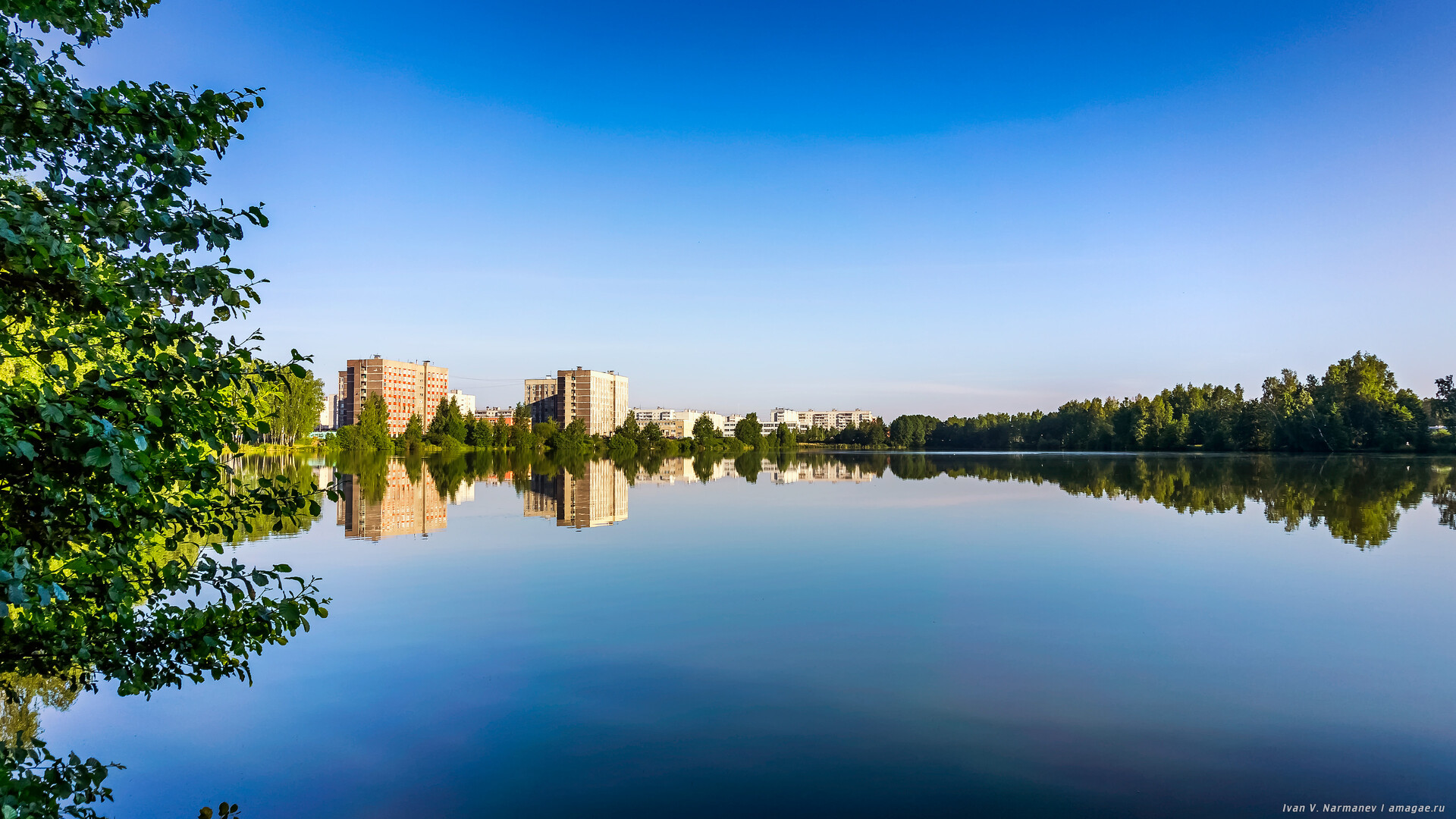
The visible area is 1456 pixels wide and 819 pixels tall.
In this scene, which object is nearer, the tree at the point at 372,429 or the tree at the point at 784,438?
the tree at the point at 372,429

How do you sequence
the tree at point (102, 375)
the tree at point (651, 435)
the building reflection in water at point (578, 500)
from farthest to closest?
the tree at point (651, 435), the building reflection in water at point (578, 500), the tree at point (102, 375)

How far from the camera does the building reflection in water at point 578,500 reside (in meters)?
27.7

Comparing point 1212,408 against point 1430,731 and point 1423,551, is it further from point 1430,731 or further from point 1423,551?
point 1430,731

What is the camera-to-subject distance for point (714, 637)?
11.6m

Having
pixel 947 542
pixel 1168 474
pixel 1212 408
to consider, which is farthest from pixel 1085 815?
pixel 1212 408

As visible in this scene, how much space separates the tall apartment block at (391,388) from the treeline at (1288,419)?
445 feet

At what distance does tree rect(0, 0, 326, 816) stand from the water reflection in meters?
3.79

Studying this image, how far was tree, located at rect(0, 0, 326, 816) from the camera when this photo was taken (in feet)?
11.8

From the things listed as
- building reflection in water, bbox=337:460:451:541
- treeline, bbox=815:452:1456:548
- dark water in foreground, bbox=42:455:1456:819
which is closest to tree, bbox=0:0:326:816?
dark water in foreground, bbox=42:455:1456:819

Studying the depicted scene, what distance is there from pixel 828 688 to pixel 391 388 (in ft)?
629

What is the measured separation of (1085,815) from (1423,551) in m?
18.6

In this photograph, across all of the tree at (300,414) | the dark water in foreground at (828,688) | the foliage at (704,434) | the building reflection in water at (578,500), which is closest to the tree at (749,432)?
the foliage at (704,434)

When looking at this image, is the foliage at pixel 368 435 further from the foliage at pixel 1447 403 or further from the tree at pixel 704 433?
the foliage at pixel 1447 403

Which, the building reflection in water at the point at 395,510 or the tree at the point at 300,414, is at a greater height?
the tree at the point at 300,414
